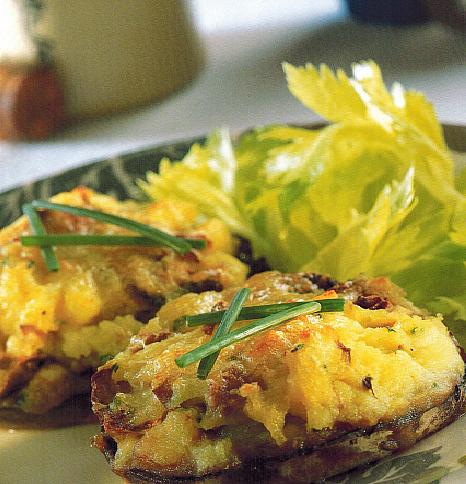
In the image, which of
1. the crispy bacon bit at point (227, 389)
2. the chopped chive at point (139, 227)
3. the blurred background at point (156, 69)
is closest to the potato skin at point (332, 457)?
the crispy bacon bit at point (227, 389)

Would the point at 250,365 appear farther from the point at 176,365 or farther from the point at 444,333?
the point at 444,333

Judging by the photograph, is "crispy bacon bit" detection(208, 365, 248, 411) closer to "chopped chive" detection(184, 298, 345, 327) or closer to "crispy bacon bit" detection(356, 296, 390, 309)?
"chopped chive" detection(184, 298, 345, 327)

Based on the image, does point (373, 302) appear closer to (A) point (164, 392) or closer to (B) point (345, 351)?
(B) point (345, 351)

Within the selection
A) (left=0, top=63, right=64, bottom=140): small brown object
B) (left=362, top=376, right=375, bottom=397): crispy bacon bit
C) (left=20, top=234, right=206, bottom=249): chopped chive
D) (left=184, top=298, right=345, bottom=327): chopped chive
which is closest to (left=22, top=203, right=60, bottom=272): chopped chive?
(left=20, top=234, right=206, bottom=249): chopped chive

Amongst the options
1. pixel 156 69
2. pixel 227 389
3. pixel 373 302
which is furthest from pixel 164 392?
pixel 156 69

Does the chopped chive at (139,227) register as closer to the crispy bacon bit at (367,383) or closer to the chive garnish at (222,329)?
the chive garnish at (222,329)
